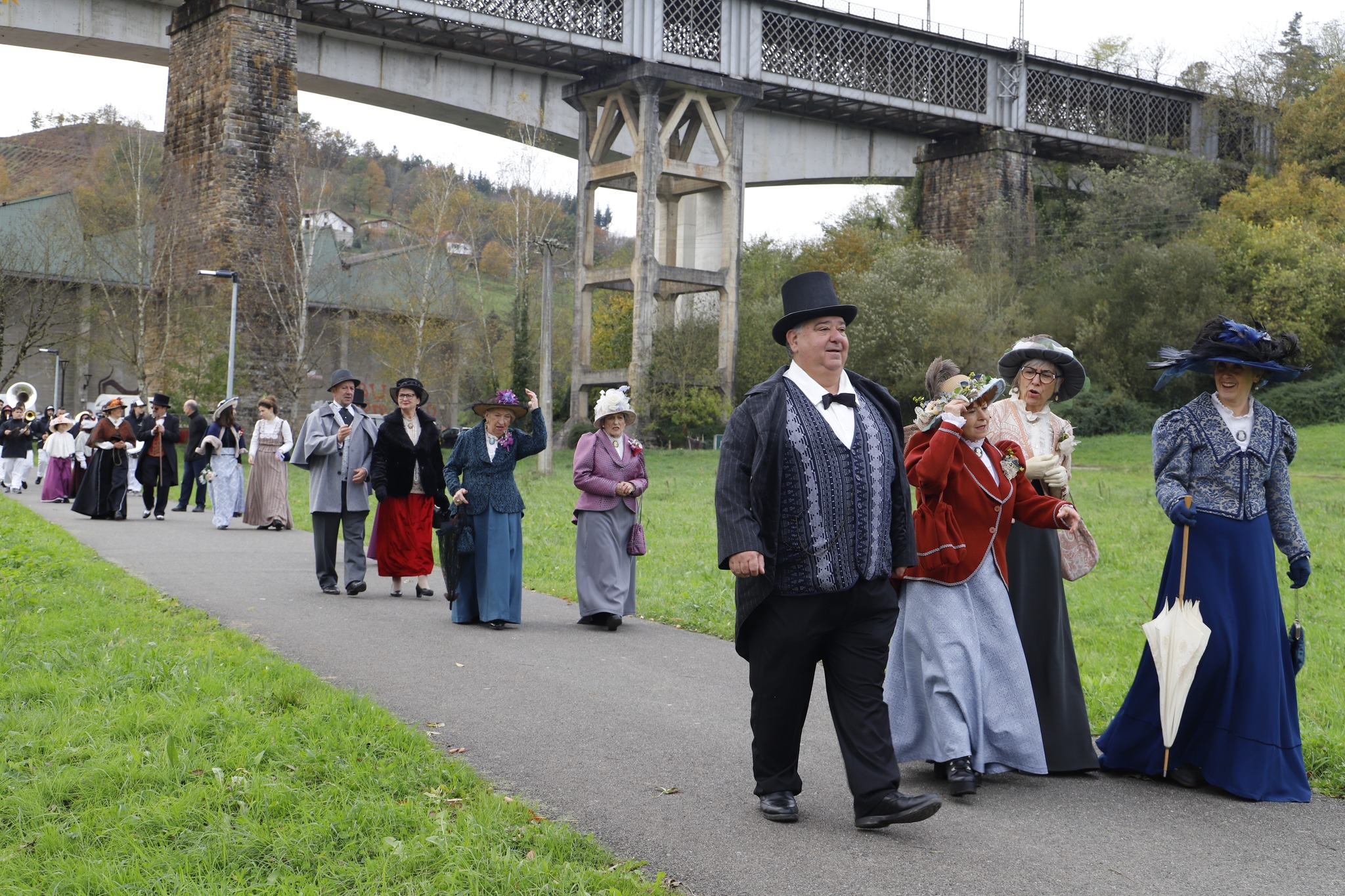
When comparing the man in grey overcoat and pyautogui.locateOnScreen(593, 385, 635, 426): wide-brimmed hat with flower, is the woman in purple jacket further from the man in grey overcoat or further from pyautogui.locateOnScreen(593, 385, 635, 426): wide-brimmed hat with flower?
the man in grey overcoat

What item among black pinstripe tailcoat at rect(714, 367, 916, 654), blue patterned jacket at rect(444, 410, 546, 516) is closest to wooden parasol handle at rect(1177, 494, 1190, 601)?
black pinstripe tailcoat at rect(714, 367, 916, 654)

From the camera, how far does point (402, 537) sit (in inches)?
493

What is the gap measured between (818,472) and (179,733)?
3.28 metres

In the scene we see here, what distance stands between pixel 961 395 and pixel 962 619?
1009mm

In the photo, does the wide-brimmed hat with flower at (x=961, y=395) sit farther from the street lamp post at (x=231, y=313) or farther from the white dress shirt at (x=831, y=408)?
the street lamp post at (x=231, y=313)

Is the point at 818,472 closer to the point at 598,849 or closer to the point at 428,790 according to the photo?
the point at 598,849

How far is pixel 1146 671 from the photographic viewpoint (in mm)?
6312

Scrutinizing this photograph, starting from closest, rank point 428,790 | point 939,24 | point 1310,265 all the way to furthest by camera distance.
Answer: point 428,790
point 1310,265
point 939,24

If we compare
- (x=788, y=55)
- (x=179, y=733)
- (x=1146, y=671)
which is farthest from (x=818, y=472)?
(x=788, y=55)

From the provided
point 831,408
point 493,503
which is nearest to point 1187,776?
point 831,408

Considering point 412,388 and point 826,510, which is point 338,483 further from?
point 826,510

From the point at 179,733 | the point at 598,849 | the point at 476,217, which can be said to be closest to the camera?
the point at 598,849

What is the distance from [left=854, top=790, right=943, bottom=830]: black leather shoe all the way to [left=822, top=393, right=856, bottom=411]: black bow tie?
1.56 metres

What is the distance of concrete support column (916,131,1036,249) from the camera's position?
4934cm
